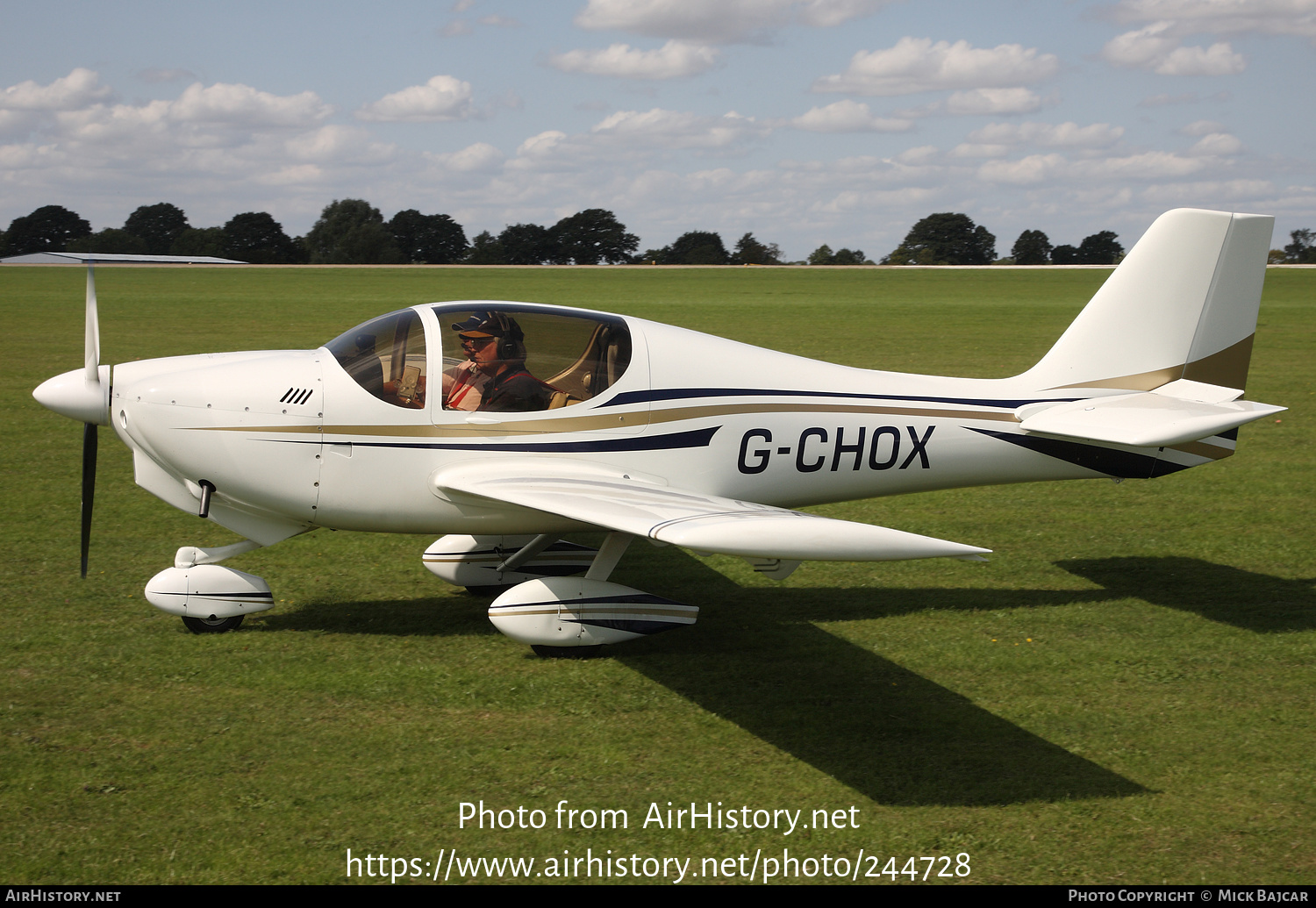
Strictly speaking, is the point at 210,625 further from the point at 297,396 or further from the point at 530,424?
the point at 530,424

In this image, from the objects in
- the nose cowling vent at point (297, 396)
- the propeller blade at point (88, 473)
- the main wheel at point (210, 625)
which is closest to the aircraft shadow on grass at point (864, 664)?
the main wheel at point (210, 625)

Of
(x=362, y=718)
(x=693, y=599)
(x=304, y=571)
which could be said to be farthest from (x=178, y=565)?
(x=693, y=599)

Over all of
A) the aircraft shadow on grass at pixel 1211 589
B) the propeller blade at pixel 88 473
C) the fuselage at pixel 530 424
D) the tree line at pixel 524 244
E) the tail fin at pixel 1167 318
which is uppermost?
the tree line at pixel 524 244

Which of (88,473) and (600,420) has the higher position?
(600,420)

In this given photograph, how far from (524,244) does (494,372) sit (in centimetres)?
10532

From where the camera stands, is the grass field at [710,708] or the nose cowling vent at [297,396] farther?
the nose cowling vent at [297,396]

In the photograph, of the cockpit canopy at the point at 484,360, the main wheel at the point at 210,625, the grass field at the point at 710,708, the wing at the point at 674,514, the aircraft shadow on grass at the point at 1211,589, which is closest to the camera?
the grass field at the point at 710,708

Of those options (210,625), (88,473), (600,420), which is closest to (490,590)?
(600,420)

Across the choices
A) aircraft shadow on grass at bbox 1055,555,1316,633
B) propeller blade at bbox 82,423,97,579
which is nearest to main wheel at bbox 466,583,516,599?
propeller blade at bbox 82,423,97,579

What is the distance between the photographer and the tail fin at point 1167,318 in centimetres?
748

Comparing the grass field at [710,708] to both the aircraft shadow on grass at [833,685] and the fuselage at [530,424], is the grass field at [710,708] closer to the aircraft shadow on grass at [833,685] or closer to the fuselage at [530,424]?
the aircraft shadow on grass at [833,685]

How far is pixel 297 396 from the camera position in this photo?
6.24 metres

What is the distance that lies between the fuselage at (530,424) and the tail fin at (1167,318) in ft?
2.17

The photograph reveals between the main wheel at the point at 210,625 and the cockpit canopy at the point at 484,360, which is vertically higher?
the cockpit canopy at the point at 484,360
